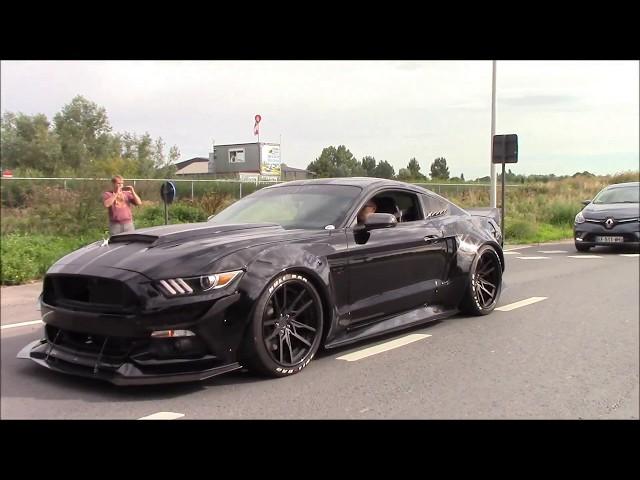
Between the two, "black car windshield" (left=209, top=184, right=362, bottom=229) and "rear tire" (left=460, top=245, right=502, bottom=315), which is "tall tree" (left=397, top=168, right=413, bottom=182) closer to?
"rear tire" (left=460, top=245, right=502, bottom=315)

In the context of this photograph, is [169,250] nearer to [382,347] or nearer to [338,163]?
[382,347]

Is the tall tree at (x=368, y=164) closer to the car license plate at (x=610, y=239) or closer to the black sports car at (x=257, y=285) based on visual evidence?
the car license plate at (x=610, y=239)

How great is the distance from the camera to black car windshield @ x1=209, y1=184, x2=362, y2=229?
4.94 m

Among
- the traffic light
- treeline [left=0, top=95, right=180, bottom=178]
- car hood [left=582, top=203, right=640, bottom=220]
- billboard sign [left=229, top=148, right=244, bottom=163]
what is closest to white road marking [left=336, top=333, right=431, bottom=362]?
car hood [left=582, top=203, right=640, bottom=220]

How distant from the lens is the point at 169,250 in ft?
12.7

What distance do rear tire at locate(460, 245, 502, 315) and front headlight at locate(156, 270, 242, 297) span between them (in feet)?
10.0

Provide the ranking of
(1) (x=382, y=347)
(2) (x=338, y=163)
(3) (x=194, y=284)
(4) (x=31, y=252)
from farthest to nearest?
(2) (x=338, y=163) < (4) (x=31, y=252) < (1) (x=382, y=347) < (3) (x=194, y=284)

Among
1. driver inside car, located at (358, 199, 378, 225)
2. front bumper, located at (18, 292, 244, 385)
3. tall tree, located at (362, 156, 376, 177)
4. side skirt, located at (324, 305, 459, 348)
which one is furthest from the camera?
tall tree, located at (362, 156, 376, 177)

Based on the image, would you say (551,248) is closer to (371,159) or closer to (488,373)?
(371,159)

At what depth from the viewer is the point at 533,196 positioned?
14.6 meters

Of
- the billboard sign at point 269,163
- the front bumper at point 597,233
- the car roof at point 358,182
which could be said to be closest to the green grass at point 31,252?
the car roof at point 358,182

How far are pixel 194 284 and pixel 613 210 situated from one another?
579cm

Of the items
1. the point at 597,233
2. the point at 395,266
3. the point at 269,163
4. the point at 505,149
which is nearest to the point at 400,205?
the point at 395,266

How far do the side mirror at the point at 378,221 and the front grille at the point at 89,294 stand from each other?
208cm
